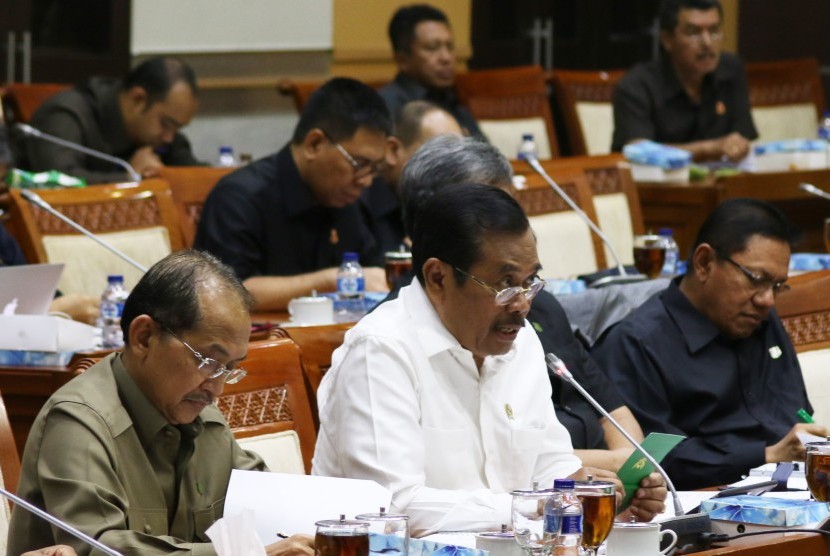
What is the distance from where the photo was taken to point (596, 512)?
2225mm

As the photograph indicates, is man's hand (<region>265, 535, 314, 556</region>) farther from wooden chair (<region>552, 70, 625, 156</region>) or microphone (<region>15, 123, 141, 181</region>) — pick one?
wooden chair (<region>552, 70, 625, 156</region>)

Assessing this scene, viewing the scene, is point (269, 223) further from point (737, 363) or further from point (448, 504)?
point (448, 504)

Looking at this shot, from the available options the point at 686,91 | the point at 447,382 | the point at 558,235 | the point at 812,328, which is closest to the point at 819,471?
the point at 447,382

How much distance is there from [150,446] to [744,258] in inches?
66.3

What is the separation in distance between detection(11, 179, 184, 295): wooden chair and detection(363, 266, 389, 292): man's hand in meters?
0.62

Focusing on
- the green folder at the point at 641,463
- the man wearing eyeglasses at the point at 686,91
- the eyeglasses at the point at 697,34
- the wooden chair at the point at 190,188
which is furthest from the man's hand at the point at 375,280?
the eyeglasses at the point at 697,34

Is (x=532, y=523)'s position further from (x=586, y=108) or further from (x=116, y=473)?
(x=586, y=108)

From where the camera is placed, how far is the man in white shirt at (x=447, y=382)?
2.66 metres

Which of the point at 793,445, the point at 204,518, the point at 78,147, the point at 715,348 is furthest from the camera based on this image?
the point at 78,147

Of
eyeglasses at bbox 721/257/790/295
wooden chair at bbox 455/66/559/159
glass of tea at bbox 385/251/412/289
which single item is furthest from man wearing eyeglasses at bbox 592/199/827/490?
wooden chair at bbox 455/66/559/159

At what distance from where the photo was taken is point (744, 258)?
144 inches

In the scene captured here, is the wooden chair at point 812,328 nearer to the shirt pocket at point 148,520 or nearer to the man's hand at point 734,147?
the shirt pocket at point 148,520

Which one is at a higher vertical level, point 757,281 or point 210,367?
point 210,367

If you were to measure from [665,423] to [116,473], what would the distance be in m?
1.58
